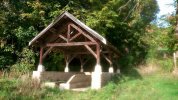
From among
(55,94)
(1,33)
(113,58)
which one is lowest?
(55,94)

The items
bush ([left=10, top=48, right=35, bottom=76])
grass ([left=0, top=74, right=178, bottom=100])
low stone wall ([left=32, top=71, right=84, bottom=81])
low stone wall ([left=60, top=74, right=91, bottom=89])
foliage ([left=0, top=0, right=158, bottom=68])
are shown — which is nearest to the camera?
grass ([left=0, top=74, right=178, bottom=100])

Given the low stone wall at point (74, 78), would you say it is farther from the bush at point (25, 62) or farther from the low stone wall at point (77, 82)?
the bush at point (25, 62)

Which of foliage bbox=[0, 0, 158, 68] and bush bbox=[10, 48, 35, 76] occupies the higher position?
foliage bbox=[0, 0, 158, 68]

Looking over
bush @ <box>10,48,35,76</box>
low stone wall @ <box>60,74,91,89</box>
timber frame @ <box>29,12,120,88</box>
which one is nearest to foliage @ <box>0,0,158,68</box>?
bush @ <box>10,48,35,76</box>

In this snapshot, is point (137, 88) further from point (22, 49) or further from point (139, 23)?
point (139, 23)

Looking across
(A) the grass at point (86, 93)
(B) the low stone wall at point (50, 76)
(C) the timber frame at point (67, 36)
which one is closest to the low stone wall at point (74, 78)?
(B) the low stone wall at point (50, 76)

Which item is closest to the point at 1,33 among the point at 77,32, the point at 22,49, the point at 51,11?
the point at 22,49

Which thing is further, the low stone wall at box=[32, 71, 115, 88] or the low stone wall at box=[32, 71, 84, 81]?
the low stone wall at box=[32, 71, 84, 81]

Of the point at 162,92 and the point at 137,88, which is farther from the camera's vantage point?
the point at 137,88

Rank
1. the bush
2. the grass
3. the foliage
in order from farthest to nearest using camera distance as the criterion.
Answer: the foliage → the bush → the grass

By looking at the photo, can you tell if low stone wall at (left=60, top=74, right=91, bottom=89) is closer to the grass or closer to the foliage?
the grass

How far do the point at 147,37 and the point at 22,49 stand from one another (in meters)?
11.2

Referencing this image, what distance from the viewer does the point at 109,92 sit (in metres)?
13.0

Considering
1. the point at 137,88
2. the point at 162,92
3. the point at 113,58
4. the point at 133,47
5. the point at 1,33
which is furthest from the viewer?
the point at 133,47
